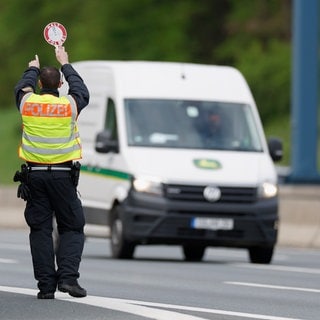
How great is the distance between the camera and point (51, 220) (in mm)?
14250

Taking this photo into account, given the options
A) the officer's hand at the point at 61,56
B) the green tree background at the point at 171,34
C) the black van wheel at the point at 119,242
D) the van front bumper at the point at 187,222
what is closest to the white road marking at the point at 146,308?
the officer's hand at the point at 61,56

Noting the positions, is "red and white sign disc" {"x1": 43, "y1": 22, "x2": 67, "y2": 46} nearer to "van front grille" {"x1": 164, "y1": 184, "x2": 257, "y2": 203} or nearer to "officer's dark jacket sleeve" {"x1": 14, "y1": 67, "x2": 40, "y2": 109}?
"officer's dark jacket sleeve" {"x1": 14, "y1": 67, "x2": 40, "y2": 109}

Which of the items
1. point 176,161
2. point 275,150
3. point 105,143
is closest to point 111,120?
point 105,143

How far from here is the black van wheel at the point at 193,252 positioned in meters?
22.4

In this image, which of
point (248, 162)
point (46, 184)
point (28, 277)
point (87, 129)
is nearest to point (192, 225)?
point (248, 162)

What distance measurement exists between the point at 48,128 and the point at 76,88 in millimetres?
369

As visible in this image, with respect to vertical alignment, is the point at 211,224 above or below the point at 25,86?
below

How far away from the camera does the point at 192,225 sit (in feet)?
70.0

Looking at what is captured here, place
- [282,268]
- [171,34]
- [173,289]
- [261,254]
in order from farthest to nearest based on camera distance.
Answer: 1. [171,34]
2. [261,254]
3. [282,268]
4. [173,289]

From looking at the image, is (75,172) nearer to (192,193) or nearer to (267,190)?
(192,193)

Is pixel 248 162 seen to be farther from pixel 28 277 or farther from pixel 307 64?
pixel 307 64

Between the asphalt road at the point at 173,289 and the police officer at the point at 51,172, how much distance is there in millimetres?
223

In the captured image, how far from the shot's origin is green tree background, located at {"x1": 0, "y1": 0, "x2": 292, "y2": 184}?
56938mm

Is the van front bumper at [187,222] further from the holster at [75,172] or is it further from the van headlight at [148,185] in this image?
the holster at [75,172]
